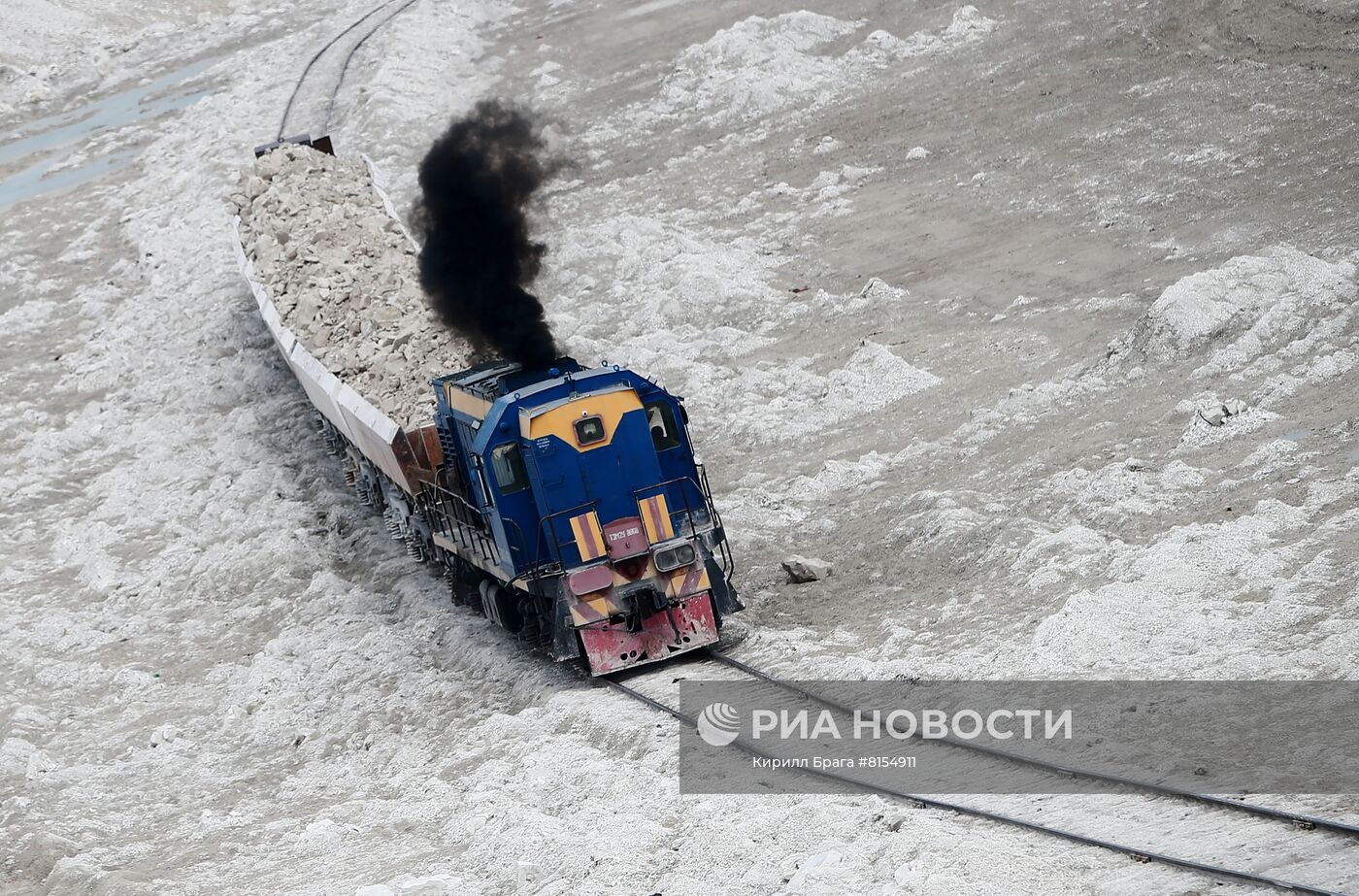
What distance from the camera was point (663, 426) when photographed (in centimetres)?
1652

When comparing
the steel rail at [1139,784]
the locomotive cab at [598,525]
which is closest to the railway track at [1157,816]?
the steel rail at [1139,784]

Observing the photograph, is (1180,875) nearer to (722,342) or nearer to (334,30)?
(722,342)

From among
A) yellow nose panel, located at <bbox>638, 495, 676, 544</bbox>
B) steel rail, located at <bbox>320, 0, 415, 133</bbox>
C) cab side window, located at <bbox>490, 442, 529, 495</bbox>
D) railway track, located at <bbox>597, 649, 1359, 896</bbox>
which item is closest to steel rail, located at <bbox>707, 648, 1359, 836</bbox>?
railway track, located at <bbox>597, 649, 1359, 896</bbox>

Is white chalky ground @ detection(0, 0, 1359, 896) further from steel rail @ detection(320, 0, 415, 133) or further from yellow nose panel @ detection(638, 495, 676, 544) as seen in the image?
yellow nose panel @ detection(638, 495, 676, 544)

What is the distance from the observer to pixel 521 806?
12766mm

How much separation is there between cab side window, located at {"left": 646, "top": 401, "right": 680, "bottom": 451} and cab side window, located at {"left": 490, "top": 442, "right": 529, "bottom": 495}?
1523 mm

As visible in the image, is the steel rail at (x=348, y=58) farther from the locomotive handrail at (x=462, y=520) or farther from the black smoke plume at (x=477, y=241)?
the locomotive handrail at (x=462, y=520)

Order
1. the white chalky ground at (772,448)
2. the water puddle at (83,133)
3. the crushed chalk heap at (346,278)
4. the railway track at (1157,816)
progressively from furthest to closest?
1. the water puddle at (83,133)
2. the crushed chalk heap at (346,278)
3. the white chalky ground at (772,448)
4. the railway track at (1157,816)

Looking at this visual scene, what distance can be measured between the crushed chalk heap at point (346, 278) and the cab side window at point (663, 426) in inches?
156

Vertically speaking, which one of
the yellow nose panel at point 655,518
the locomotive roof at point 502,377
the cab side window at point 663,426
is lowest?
the yellow nose panel at point 655,518

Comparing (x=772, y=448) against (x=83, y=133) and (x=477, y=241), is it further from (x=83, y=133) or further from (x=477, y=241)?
(x=83, y=133)

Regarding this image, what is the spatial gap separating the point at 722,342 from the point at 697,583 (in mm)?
10129

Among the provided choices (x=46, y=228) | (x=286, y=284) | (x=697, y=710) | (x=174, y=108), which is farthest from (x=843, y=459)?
(x=174, y=108)

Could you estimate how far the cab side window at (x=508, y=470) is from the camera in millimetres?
15844
